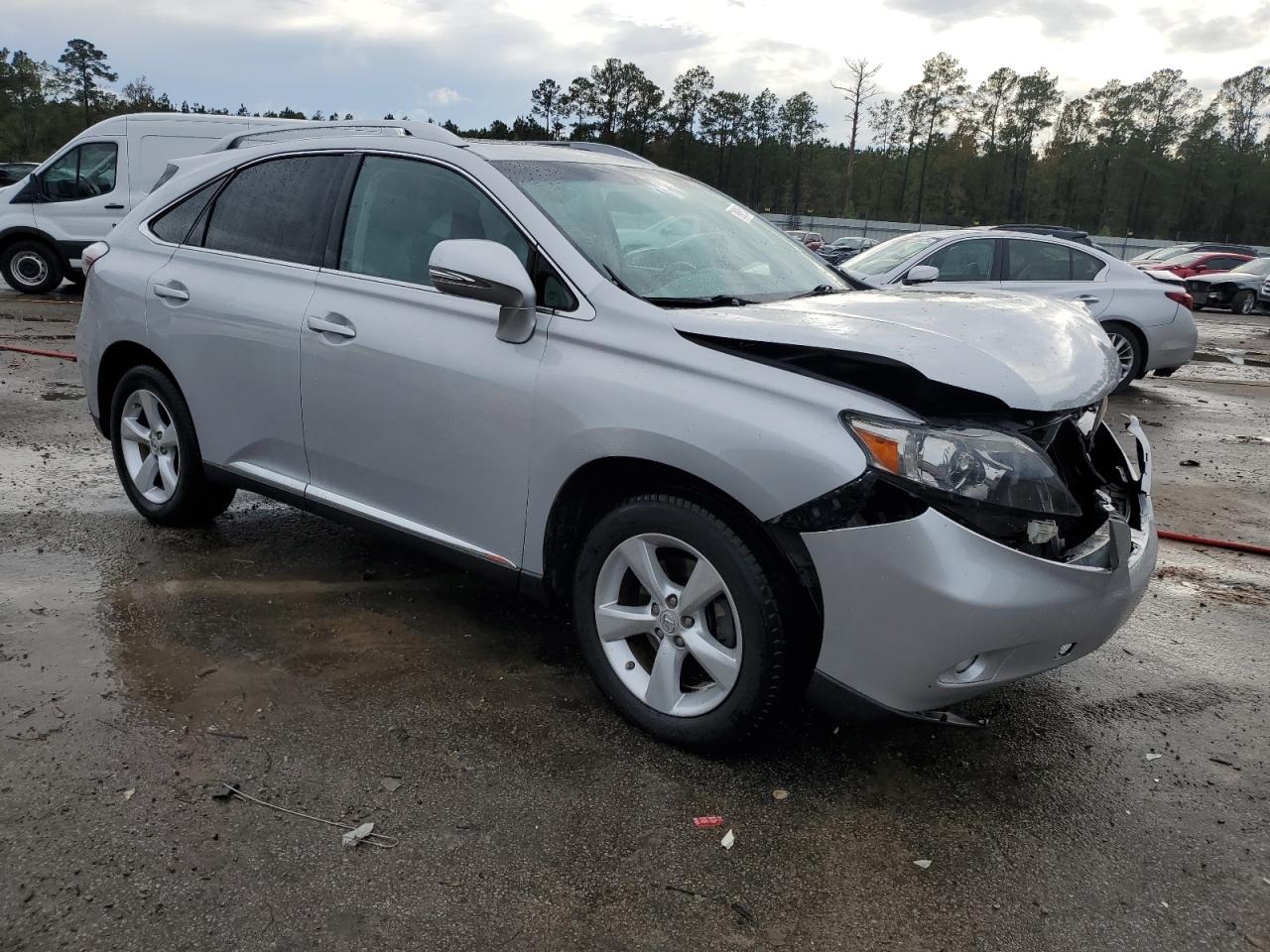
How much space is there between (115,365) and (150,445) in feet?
1.46

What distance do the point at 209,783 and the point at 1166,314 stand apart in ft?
33.0

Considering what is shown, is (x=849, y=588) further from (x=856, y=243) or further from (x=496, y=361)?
(x=856, y=243)

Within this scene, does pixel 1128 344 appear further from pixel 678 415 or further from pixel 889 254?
pixel 678 415

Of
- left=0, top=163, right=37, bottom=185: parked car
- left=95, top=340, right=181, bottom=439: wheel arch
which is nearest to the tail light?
left=95, top=340, right=181, bottom=439: wheel arch

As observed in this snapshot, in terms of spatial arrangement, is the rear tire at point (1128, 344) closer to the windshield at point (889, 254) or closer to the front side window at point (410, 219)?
the windshield at point (889, 254)

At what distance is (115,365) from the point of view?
4637 millimetres

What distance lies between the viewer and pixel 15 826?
8.09ft

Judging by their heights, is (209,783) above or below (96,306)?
below

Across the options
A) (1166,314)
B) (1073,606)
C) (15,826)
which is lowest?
(15,826)

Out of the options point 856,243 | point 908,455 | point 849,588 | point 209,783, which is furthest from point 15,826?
point 856,243

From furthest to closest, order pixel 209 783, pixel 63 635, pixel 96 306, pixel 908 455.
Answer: pixel 96 306 → pixel 63 635 → pixel 209 783 → pixel 908 455

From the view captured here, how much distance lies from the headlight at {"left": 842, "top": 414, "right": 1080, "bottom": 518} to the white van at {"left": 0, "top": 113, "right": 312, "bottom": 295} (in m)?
13.5

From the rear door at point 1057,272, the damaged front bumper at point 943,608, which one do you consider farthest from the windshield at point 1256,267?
the damaged front bumper at point 943,608

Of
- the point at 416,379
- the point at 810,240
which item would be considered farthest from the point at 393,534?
the point at 810,240
